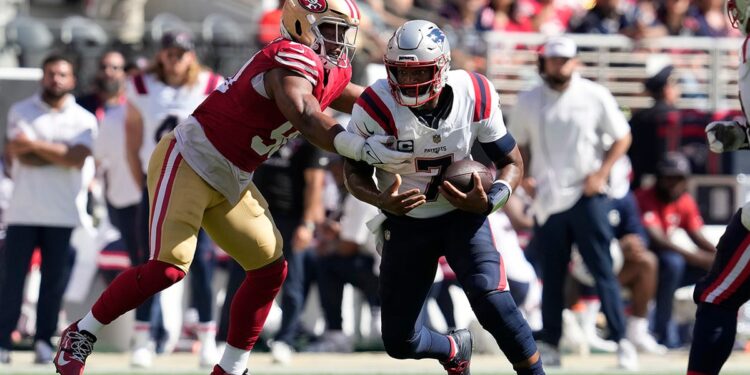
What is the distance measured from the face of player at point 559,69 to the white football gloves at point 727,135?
3.36 meters

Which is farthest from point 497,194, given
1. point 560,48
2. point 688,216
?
point 688,216

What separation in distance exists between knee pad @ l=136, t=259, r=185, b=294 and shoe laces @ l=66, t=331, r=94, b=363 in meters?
0.36

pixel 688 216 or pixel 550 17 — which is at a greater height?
pixel 550 17

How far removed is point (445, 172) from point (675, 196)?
4.96m

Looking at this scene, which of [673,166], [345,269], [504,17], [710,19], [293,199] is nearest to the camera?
[293,199]

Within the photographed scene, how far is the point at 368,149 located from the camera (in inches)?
241

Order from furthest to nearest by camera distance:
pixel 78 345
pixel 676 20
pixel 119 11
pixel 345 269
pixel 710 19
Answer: pixel 119 11 < pixel 710 19 < pixel 676 20 < pixel 345 269 < pixel 78 345

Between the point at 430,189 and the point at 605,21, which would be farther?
the point at 605,21

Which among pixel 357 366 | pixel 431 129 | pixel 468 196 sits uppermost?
pixel 431 129

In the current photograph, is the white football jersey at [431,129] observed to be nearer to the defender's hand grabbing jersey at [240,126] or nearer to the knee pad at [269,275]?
the defender's hand grabbing jersey at [240,126]

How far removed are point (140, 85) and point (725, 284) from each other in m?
4.68

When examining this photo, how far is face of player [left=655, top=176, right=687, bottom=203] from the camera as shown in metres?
10.9

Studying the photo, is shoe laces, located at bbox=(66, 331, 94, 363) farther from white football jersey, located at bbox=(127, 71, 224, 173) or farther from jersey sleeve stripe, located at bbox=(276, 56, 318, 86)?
white football jersey, located at bbox=(127, 71, 224, 173)

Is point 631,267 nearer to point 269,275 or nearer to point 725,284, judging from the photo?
point 269,275
